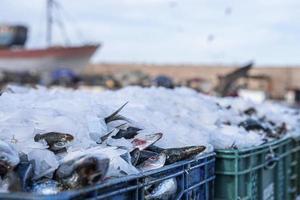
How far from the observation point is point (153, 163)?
3861mm

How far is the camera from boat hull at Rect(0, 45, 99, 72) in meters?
38.2

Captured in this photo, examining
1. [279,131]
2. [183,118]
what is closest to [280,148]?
A: [279,131]

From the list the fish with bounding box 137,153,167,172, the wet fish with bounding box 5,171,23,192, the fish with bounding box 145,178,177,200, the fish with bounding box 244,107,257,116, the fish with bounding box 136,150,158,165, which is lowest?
the fish with bounding box 145,178,177,200

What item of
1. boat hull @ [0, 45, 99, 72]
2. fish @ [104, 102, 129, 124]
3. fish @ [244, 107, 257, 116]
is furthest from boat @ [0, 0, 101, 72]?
fish @ [104, 102, 129, 124]

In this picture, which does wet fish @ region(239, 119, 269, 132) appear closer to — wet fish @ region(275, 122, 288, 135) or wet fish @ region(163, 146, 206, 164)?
wet fish @ region(275, 122, 288, 135)

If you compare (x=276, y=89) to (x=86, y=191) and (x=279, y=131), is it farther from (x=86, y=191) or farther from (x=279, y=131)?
(x=86, y=191)

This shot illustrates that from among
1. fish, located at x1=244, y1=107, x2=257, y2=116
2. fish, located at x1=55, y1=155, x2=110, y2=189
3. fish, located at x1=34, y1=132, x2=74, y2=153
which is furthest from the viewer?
fish, located at x1=244, y1=107, x2=257, y2=116

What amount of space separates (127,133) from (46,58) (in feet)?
115

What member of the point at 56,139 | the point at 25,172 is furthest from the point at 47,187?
the point at 56,139

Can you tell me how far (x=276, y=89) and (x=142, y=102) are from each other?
42809 millimetres

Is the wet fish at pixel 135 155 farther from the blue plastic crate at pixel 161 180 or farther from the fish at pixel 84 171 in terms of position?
the fish at pixel 84 171

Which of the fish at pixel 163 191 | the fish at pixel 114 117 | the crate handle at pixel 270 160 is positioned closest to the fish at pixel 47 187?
the fish at pixel 163 191

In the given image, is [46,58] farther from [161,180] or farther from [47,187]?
[47,187]

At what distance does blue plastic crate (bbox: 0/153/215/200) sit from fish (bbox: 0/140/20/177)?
453 mm
